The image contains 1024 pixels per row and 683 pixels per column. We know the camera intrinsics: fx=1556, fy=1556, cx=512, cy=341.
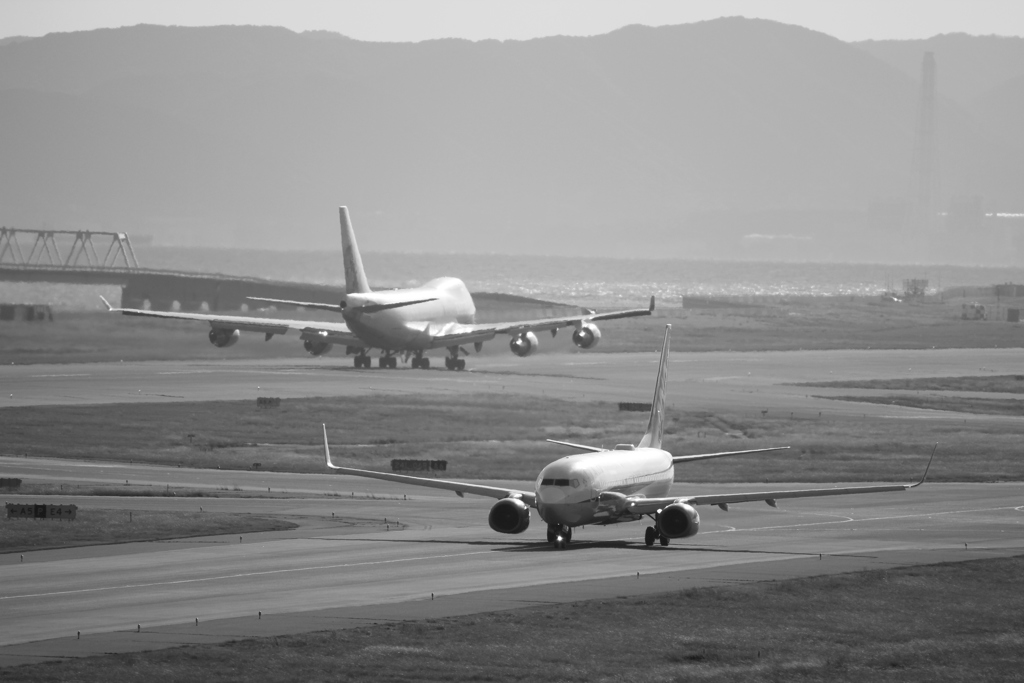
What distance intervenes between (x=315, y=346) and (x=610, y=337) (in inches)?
1987

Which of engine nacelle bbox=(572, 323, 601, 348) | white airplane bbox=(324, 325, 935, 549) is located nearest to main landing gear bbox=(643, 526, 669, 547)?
white airplane bbox=(324, 325, 935, 549)

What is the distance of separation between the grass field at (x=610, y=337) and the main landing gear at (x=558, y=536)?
258 ft

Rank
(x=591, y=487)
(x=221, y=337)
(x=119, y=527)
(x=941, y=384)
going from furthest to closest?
(x=941, y=384)
(x=221, y=337)
(x=119, y=527)
(x=591, y=487)

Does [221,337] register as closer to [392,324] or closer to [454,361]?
[392,324]

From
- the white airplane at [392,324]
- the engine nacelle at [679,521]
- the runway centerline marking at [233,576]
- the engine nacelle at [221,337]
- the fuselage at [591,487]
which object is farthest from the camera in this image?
the engine nacelle at [221,337]

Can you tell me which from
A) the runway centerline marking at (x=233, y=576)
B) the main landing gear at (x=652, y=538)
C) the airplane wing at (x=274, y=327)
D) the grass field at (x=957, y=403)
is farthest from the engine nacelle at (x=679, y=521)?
the airplane wing at (x=274, y=327)

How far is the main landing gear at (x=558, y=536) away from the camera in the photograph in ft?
149

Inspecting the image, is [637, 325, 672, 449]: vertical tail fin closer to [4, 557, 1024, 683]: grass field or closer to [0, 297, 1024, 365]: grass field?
[4, 557, 1024, 683]: grass field

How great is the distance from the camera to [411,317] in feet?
362

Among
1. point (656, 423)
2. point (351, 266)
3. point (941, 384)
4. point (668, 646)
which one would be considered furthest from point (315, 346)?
point (668, 646)

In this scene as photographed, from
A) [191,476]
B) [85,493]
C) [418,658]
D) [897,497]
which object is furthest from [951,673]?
A: [191,476]

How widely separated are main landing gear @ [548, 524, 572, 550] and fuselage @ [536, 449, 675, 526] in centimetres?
87

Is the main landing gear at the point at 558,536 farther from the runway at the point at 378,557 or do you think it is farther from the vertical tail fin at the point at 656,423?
the vertical tail fin at the point at 656,423

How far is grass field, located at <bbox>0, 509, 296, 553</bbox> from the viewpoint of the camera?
45938 millimetres
